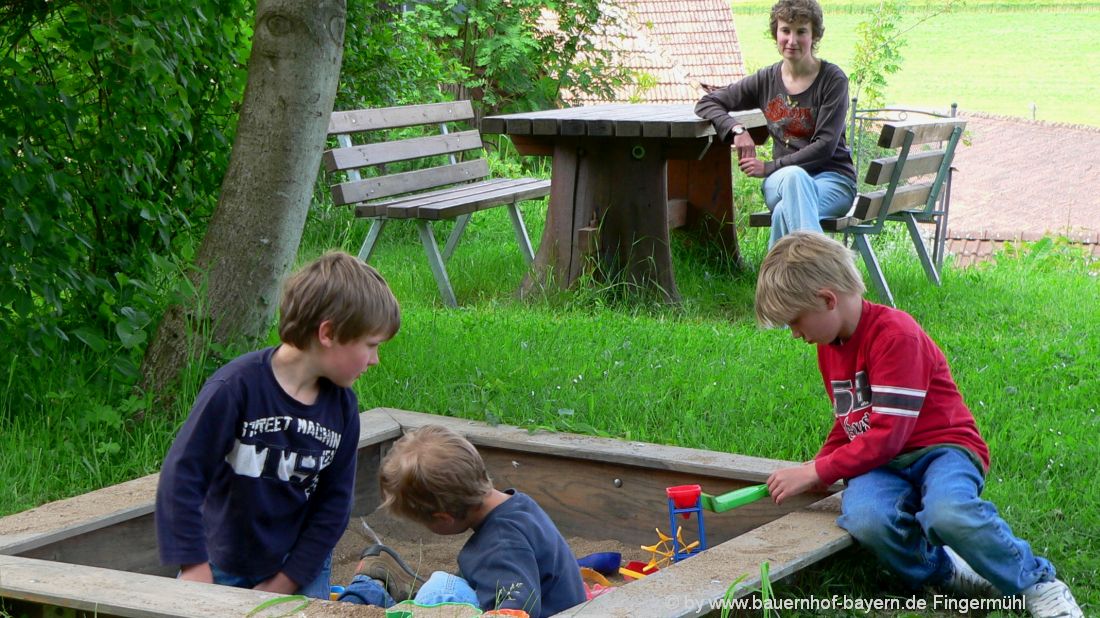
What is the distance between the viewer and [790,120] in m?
6.40

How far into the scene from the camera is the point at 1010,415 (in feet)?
13.7

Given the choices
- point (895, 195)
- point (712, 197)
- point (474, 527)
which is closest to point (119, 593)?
point (474, 527)

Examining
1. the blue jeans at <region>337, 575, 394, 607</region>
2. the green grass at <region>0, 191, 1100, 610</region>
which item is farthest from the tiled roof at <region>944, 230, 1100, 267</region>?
the blue jeans at <region>337, 575, 394, 607</region>

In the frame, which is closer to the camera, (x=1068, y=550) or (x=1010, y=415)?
(x=1068, y=550)

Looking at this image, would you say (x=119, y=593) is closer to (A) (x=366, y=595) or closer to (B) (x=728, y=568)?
(A) (x=366, y=595)

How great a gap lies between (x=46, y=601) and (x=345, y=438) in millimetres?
742

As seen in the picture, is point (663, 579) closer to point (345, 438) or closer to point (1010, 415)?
point (345, 438)

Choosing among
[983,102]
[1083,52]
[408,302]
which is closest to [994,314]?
[408,302]

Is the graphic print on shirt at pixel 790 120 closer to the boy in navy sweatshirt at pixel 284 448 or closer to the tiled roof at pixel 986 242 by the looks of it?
the boy in navy sweatshirt at pixel 284 448

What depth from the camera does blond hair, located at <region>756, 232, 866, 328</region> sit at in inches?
119

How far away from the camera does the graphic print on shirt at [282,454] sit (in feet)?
8.81

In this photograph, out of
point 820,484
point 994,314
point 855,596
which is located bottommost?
point 994,314

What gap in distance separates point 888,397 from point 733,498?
1.54 feet

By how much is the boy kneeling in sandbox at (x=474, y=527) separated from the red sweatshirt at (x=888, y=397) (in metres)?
0.80
